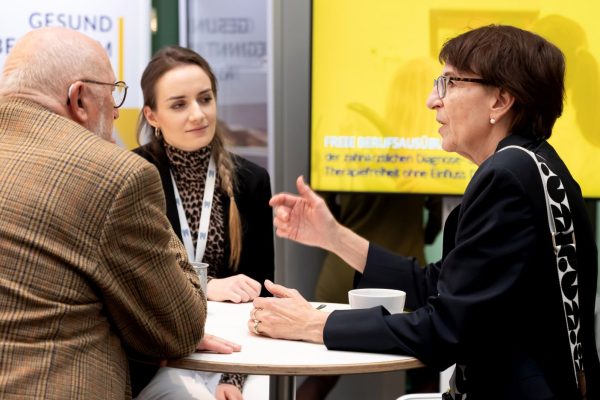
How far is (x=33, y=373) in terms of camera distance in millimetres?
Answer: 1681

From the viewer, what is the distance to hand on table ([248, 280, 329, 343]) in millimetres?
2086

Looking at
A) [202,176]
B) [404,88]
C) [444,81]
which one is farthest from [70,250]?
[404,88]

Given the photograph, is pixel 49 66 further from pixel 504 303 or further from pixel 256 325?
pixel 504 303

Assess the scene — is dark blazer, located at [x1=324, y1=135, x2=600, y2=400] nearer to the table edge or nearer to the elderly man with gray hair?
the table edge

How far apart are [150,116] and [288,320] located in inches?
61.6

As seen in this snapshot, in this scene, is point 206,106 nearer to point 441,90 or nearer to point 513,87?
point 441,90

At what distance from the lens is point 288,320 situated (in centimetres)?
212

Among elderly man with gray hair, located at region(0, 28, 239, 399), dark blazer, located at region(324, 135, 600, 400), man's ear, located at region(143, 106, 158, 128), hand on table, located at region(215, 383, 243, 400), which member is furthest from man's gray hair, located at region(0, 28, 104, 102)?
man's ear, located at region(143, 106, 158, 128)

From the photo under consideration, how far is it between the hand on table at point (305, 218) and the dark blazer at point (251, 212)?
59 cm

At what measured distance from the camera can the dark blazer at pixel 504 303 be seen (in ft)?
6.15

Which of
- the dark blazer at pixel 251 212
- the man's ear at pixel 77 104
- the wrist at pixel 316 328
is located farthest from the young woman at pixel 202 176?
the man's ear at pixel 77 104

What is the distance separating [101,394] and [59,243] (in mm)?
332

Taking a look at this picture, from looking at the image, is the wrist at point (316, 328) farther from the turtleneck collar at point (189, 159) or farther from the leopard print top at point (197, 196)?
the turtleneck collar at point (189, 159)

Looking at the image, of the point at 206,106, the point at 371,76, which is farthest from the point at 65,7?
the point at 371,76
